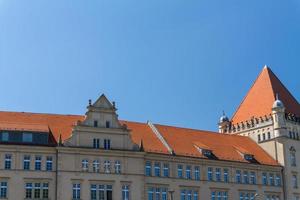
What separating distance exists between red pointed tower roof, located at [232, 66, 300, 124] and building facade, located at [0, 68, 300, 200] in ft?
1.89

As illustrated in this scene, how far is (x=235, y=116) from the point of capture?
3809 inches

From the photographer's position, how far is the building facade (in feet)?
215

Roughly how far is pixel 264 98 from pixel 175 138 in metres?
19.8

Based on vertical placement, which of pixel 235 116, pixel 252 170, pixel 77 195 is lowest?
pixel 77 195

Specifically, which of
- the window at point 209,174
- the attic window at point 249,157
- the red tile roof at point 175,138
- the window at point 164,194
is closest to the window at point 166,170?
the red tile roof at point 175,138

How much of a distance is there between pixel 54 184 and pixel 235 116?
39.5 metres

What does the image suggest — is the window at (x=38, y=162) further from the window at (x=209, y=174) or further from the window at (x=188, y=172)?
the window at (x=209, y=174)

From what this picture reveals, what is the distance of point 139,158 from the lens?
232 feet

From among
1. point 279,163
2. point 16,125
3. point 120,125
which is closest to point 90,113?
point 120,125

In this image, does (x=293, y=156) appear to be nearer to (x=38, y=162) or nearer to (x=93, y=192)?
(x=93, y=192)

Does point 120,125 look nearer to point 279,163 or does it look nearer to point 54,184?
point 54,184

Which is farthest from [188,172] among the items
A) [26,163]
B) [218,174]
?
[26,163]

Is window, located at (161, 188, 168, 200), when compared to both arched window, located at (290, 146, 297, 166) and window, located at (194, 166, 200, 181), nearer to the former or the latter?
window, located at (194, 166, 200, 181)

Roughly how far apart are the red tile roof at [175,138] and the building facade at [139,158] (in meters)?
0.12
